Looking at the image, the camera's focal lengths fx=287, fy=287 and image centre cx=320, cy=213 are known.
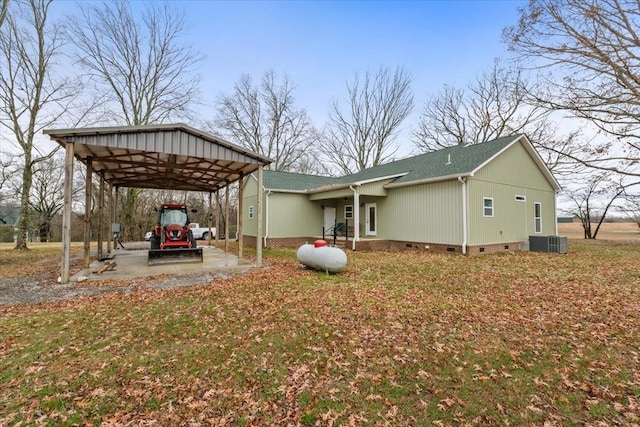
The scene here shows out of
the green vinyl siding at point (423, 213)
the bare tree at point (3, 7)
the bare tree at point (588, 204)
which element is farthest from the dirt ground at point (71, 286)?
the bare tree at point (588, 204)

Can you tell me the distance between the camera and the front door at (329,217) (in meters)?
17.5

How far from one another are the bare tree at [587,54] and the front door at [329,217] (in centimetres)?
1170

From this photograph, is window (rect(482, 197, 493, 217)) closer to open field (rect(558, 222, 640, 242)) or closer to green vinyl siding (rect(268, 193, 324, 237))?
green vinyl siding (rect(268, 193, 324, 237))

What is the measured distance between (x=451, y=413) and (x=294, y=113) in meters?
27.9

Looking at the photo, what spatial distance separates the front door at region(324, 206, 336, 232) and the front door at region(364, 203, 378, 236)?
8.18 feet

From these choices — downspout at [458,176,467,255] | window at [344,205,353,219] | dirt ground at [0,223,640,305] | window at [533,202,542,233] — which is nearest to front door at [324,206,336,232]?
window at [344,205,353,219]

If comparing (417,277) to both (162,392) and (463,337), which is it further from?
(162,392)

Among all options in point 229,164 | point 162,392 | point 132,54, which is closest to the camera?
point 162,392

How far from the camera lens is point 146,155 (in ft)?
29.2

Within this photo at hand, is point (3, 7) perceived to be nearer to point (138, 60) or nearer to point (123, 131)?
point (138, 60)

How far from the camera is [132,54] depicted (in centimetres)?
1838

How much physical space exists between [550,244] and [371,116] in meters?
18.6

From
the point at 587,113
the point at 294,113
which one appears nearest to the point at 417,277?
the point at 587,113

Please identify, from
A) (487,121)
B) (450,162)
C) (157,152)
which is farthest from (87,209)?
(487,121)
